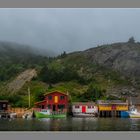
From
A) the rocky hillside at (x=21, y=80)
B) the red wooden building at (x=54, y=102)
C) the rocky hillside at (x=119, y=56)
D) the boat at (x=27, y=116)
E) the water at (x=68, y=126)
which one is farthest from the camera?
the rocky hillside at (x=119, y=56)

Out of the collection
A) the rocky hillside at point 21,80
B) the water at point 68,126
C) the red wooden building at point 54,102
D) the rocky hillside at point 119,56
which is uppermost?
the rocky hillside at point 119,56

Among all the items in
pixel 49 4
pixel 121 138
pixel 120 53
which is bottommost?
pixel 121 138

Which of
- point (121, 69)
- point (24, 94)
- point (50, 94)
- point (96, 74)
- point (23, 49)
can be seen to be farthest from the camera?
point (23, 49)

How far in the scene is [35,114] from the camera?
100 ft

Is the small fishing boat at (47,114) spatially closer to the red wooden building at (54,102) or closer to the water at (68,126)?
the red wooden building at (54,102)

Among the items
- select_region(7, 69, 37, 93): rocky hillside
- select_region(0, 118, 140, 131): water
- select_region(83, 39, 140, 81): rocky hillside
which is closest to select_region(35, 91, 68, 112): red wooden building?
select_region(7, 69, 37, 93): rocky hillside

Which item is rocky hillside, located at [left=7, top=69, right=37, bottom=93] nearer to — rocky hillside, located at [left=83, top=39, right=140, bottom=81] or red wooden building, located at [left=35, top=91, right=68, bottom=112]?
red wooden building, located at [left=35, top=91, right=68, bottom=112]

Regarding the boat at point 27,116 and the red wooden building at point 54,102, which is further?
the red wooden building at point 54,102

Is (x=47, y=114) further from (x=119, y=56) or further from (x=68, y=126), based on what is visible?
(x=119, y=56)

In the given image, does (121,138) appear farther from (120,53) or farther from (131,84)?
(120,53)

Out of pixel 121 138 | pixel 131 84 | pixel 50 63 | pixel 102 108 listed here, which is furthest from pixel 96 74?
pixel 121 138

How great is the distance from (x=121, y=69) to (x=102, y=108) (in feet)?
86.9

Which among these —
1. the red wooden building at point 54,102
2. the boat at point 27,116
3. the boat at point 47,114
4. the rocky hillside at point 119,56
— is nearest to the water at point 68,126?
the boat at point 27,116

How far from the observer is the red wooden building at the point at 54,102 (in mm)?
35219
